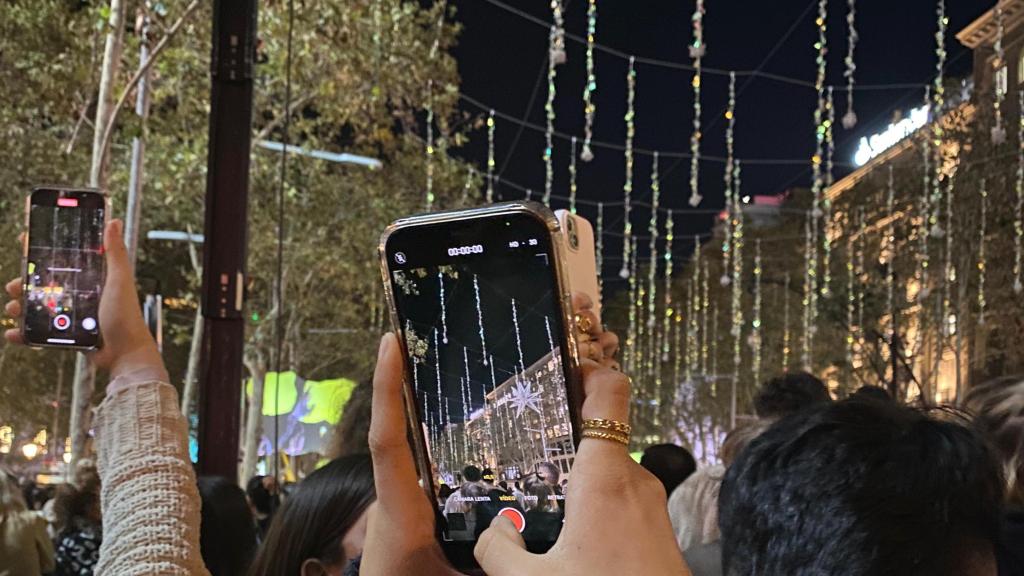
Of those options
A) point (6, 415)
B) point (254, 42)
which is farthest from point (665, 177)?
point (254, 42)

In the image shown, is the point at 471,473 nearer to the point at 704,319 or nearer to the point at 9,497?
the point at 9,497

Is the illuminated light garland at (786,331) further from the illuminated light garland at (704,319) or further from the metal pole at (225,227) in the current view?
the metal pole at (225,227)

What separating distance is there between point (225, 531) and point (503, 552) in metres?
2.07

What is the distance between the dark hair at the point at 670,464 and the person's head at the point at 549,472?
3.21 metres

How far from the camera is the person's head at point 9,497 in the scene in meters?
2.45

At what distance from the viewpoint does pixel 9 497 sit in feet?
8.13

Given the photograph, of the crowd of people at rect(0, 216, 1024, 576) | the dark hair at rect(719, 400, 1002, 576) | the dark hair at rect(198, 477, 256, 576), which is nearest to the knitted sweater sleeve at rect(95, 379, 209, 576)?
the crowd of people at rect(0, 216, 1024, 576)

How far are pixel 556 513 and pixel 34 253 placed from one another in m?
1.29

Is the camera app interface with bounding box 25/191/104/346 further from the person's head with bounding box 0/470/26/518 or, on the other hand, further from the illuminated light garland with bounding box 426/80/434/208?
the illuminated light garland with bounding box 426/80/434/208

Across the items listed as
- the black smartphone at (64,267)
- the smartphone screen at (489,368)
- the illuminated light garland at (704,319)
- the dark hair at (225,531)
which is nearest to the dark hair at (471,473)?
the smartphone screen at (489,368)

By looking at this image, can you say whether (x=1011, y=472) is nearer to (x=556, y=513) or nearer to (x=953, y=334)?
(x=556, y=513)

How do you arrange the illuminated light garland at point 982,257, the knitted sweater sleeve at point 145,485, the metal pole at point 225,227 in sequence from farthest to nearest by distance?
the illuminated light garland at point 982,257
the metal pole at point 225,227
the knitted sweater sleeve at point 145,485

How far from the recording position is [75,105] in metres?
9.25

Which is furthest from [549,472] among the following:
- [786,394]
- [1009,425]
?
[786,394]
